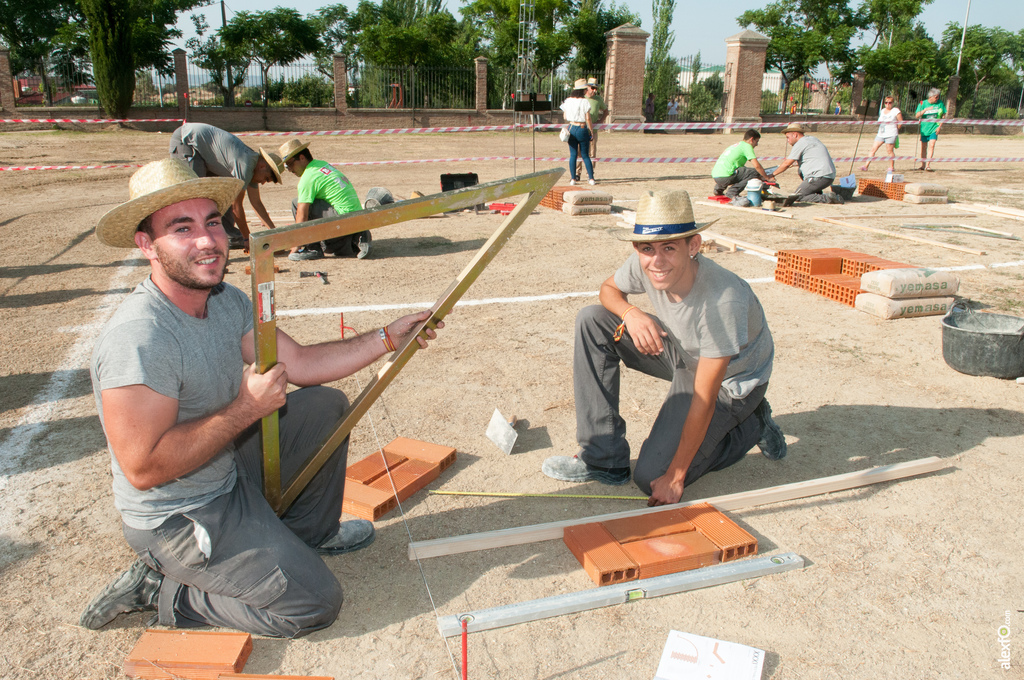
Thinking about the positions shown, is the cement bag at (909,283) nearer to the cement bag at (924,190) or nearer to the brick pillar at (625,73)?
the cement bag at (924,190)

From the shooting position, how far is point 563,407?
14.7ft

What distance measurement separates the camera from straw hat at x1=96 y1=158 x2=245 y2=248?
2.29 meters

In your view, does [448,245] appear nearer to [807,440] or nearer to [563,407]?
[563,407]

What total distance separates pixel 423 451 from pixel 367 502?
53 centimetres

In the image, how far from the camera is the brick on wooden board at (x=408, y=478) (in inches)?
134

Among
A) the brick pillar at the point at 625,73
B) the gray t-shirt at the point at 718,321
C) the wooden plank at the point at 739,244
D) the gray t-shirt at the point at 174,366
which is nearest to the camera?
the gray t-shirt at the point at 174,366

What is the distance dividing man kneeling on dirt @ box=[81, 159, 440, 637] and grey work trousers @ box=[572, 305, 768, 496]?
1524 mm

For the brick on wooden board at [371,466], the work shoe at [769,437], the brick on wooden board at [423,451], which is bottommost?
the brick on wooden board at [371,466]

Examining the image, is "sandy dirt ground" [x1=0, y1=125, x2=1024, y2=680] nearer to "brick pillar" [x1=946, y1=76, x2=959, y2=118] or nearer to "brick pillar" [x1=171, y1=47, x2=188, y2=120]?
"brick pillar" [x1=171, y1=47, x2=188, y2=120]

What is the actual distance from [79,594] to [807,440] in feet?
11.9

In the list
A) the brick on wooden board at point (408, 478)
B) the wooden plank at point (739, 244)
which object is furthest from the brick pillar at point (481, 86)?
the brick on wooden board at point (408, 478)

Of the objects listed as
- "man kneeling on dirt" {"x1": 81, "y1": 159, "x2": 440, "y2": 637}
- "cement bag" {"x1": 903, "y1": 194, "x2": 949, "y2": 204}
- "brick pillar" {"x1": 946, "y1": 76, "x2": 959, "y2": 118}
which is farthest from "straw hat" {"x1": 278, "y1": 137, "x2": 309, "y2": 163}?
"brick pillar" {"x1": 946, "y1": 76, "x2": 959, "y2": 118}

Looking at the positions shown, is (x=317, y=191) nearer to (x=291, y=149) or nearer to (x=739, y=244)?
(x=291, y=149)

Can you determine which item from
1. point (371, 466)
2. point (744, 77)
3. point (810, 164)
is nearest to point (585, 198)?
point (810, 164)
